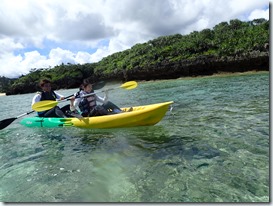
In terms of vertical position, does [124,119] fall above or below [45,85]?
below

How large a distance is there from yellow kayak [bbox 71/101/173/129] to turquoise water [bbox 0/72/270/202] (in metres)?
0.21

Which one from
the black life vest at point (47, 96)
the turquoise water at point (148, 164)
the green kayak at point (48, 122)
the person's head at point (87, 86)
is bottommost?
the turquoise water at point (148, 164)

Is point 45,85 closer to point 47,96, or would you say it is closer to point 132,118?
point 47,96

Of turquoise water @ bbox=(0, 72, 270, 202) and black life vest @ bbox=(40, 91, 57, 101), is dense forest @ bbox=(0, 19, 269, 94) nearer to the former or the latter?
turquoise water @ bbox=(0, 72, 270, 202)

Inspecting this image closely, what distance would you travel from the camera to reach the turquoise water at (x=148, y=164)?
12.2 ft

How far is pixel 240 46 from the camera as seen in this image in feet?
111

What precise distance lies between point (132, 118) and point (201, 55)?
3132 cm

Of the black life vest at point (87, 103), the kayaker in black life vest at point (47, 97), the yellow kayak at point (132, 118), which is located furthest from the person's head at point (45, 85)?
the yellow kayak at point (132, 118)

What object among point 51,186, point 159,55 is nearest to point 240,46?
point 159,55

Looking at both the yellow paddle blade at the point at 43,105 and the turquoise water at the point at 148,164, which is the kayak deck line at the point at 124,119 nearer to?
the turquoise water at the point at 148,164

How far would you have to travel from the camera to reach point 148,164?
189 inches

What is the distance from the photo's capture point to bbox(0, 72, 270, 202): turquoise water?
147 inches

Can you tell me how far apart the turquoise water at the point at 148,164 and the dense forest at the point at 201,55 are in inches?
1032

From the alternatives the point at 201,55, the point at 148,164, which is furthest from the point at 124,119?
the point at 201,55
